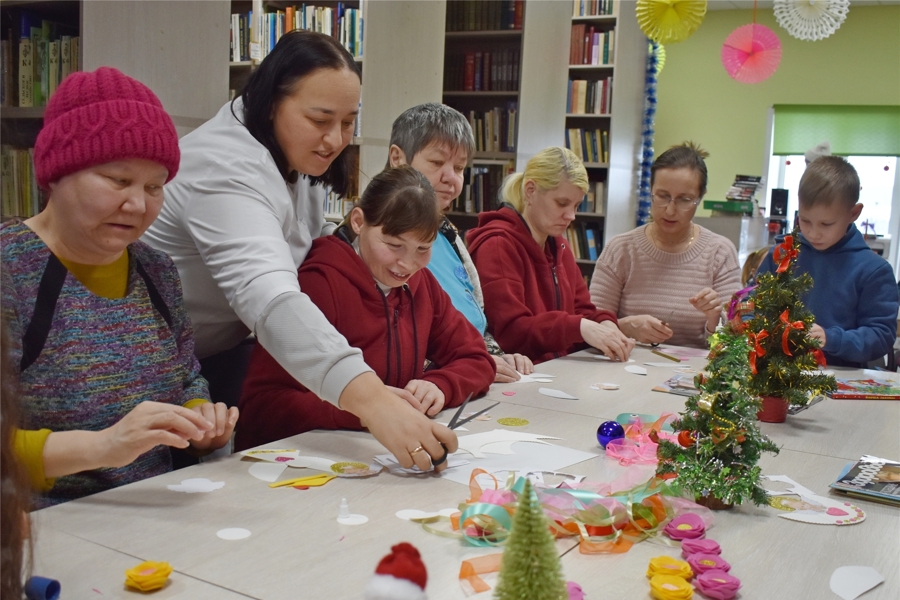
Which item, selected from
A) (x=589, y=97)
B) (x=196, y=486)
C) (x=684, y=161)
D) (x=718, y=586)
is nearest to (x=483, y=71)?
(x=589, y=97)

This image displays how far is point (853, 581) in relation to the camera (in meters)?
0.98

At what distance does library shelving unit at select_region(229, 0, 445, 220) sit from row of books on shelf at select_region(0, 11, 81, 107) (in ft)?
3.90

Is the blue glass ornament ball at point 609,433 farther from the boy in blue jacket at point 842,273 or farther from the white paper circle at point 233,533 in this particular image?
the boy in blue jacket at point 842,273

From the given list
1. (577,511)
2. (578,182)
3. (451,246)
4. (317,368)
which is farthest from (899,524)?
(578,182)

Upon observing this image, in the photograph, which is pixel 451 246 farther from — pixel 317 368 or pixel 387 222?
Answer: pixel 317 368

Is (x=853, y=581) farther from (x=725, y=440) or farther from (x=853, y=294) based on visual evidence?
(x=853, y=294)

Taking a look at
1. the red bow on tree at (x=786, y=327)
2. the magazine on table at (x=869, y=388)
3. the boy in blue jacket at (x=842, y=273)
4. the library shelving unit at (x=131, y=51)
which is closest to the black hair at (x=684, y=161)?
the boy in blue jacket at (x=842, y=273)

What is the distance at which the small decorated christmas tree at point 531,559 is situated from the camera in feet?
2.22

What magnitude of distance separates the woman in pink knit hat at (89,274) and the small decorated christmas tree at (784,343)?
113 centimetres

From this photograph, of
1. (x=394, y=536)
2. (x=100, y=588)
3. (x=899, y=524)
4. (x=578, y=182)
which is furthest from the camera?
(x=578, y=182)

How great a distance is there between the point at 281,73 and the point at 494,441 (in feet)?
2.73

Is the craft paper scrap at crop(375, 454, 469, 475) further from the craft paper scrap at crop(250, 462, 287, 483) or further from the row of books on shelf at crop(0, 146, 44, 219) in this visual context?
the row of books on shelf at crop(0, 146, 44, 219)

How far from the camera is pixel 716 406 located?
121 cm

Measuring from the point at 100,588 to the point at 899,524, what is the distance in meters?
1.10
